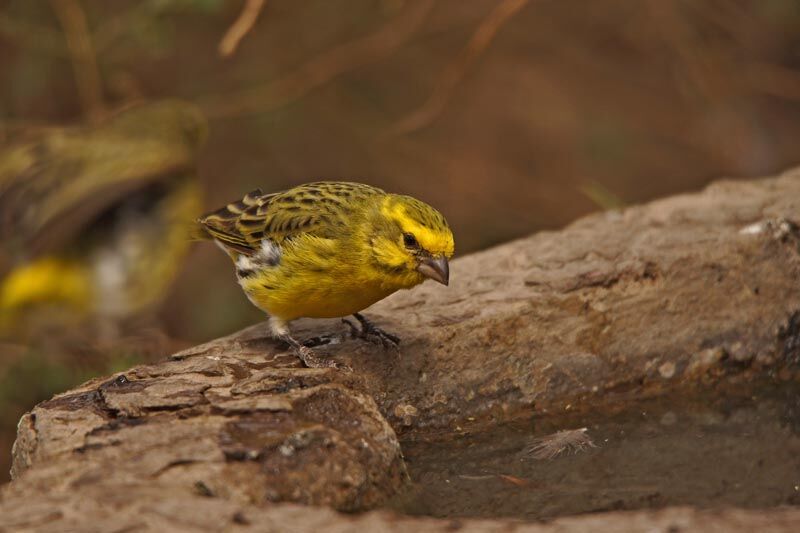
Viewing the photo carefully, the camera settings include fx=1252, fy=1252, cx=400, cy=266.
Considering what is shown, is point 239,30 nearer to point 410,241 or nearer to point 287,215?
point 287,215

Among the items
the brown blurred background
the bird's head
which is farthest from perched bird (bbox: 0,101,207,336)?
the bird's head

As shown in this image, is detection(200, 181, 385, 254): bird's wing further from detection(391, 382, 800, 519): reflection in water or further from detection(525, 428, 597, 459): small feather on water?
detection(525, 428, 597, 459): small feather on water

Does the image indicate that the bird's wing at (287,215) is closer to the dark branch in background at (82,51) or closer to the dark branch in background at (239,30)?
the dark branch in background at (239,30)

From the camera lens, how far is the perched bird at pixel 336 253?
4.43 meters

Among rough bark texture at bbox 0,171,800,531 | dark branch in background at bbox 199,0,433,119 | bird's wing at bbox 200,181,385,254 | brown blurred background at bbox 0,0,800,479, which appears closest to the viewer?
rough bark texture at bbox 0,171,800,531

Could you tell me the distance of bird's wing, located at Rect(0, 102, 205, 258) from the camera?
610 cm

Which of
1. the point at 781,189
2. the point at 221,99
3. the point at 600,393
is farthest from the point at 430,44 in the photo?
the point at 600,393

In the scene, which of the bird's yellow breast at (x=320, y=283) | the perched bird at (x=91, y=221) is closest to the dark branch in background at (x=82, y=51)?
the perched bird at (x=91, y=221)

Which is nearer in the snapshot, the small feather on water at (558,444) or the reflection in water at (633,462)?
the reflection in water at (633,462)

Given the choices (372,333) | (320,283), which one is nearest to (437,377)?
(372,333)

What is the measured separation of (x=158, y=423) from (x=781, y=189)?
323 centimetres

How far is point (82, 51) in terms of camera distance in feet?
25.1

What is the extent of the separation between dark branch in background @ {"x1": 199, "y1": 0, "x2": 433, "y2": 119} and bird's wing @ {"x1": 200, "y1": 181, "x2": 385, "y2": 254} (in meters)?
3.94

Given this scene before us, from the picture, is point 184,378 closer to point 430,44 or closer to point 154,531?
point 154,531
